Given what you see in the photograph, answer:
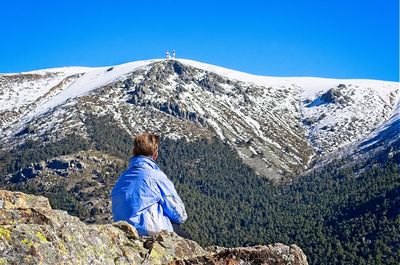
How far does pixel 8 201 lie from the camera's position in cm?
962

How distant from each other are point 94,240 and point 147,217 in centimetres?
264

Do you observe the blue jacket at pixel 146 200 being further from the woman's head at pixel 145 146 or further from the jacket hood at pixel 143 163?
the woman's head at pixel 145 146

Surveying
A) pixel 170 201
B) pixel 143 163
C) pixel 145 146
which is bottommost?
pixel 170 201

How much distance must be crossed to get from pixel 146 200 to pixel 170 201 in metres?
0.51

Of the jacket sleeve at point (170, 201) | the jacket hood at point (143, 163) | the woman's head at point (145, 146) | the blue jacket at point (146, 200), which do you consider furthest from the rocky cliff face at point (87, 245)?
the woman's head at point (145, 146)

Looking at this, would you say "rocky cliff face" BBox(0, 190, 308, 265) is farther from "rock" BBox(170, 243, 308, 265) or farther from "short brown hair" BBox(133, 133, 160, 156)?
"short brown hair" BBox(133, 133, 160, 156)

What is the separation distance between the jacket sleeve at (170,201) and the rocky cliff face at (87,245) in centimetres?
90

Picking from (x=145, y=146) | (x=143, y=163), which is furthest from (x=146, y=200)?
(x=145, y=146)

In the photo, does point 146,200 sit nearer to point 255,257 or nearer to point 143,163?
point 143,163

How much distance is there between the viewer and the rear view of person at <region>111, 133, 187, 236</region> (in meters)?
10.7

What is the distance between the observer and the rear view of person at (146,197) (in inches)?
422

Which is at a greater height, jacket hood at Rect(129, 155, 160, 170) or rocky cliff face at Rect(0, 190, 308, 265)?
jacket hood at Rect(129, 155, 160, 170)

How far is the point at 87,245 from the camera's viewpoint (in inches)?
307

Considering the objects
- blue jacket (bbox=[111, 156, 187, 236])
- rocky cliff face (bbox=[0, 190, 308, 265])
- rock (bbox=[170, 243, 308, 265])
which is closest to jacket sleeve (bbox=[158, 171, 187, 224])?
blue jacket (bbox=[111, 156, 187, 236])
